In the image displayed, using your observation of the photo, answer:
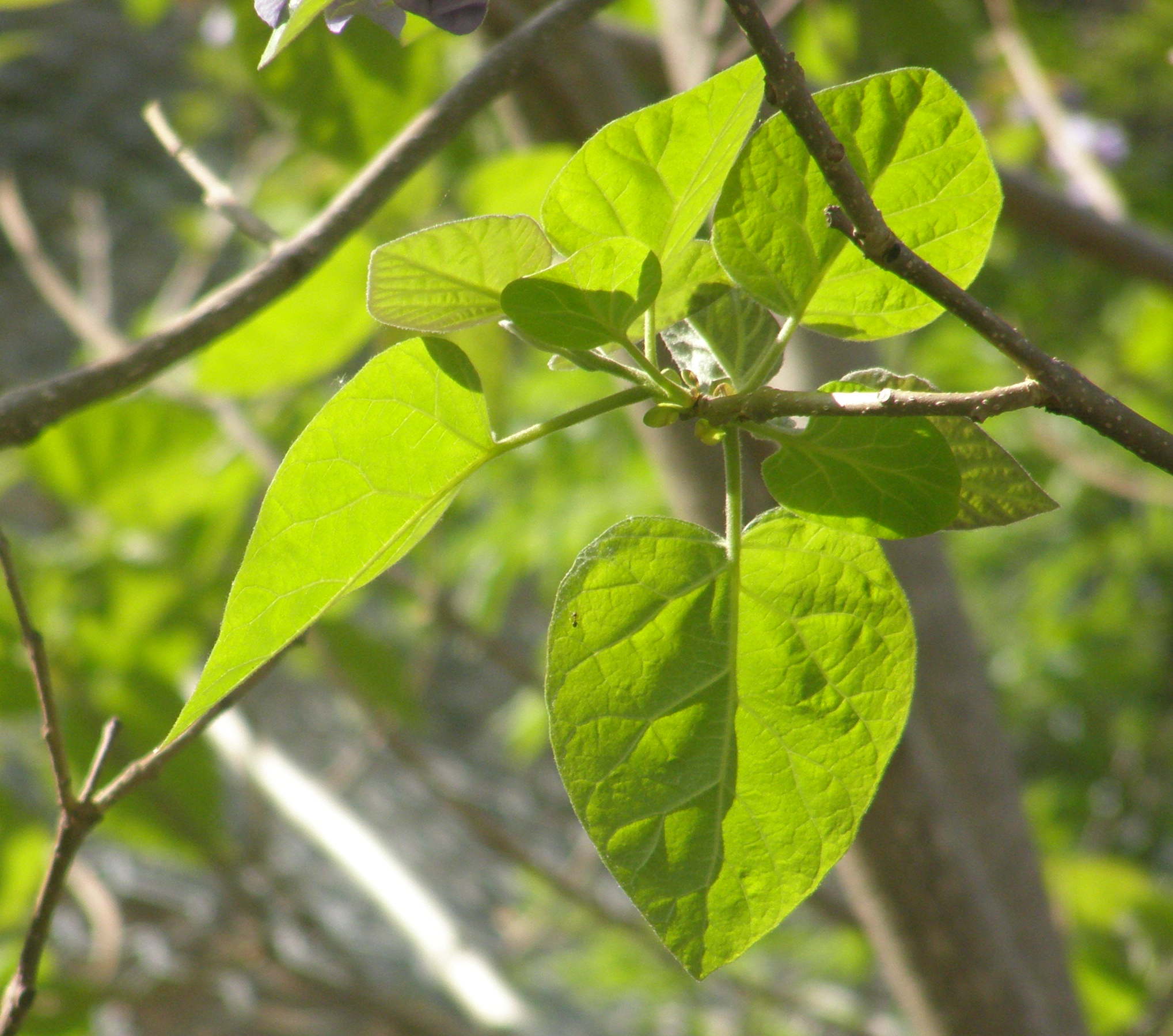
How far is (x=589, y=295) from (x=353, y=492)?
0.07m

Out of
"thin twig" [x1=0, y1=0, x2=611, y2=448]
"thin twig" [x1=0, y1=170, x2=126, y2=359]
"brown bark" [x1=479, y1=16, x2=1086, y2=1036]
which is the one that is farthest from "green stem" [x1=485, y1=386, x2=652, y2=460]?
"thin twig" [x1=0, y1=170, x2=126, y2=359]

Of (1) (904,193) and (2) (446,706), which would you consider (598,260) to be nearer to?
(1) (904,193)

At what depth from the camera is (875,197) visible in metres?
0.26

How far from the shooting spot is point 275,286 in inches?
13.0

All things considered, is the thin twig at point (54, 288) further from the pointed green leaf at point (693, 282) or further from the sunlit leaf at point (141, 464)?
the pointed green leaf at point (693, 282)

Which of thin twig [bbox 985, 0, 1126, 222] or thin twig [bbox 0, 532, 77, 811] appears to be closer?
thin twig [bbox 0, 532, 77, 811]

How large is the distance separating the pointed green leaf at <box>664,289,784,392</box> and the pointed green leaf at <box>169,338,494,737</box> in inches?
2.3

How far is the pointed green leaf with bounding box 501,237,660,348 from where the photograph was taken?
0.76ft

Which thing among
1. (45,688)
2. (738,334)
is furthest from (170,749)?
(738,334)

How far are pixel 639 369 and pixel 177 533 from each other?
3.04ft

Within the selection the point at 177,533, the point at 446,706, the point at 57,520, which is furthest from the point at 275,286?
the point at 446,706

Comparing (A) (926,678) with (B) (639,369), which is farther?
(A) (926,678)

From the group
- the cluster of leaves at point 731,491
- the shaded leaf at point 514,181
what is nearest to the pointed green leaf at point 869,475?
the cluster of leaves at point 731,491

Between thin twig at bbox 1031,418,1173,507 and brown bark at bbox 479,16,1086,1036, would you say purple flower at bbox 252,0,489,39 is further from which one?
thin twig at bbox 1031,418,1173,507
